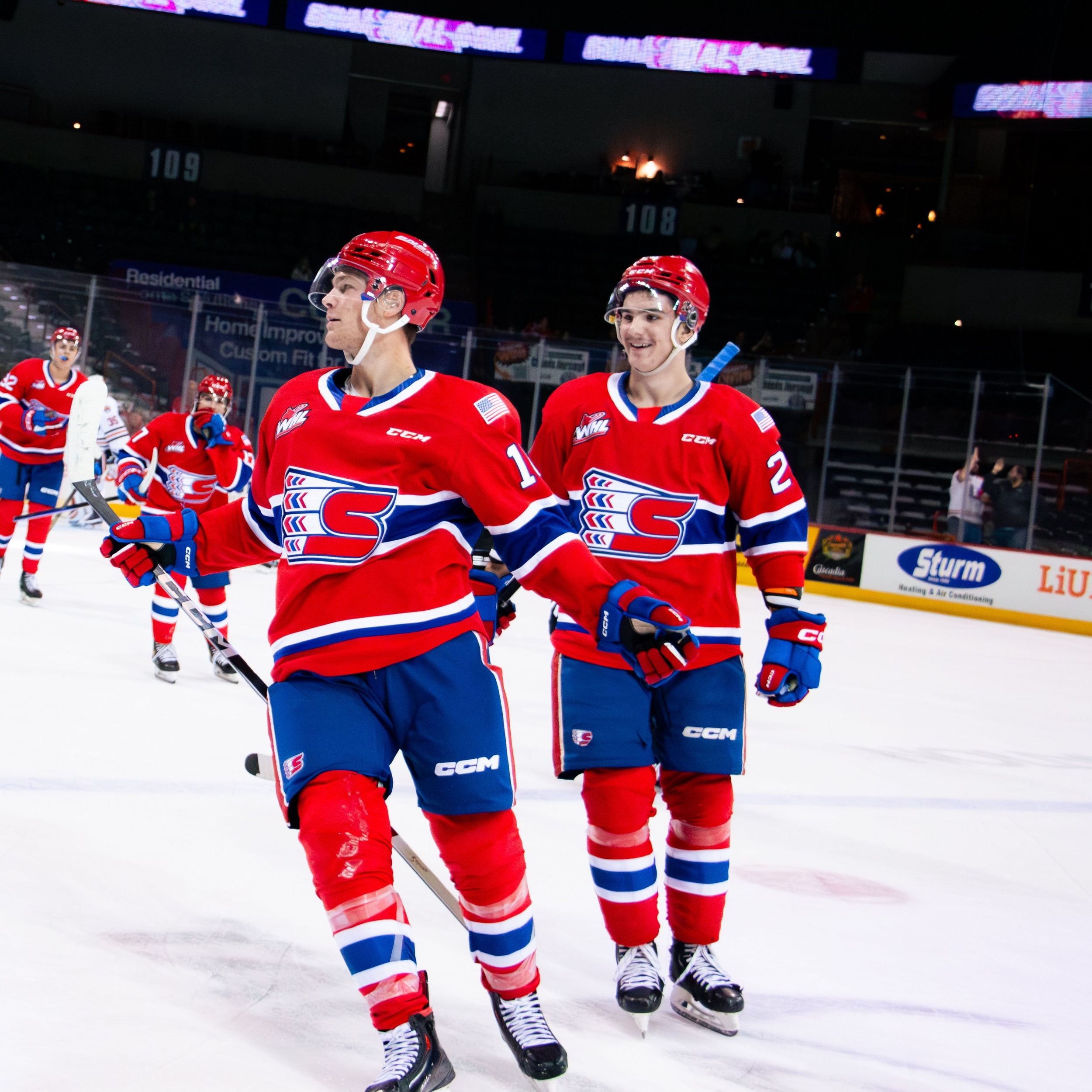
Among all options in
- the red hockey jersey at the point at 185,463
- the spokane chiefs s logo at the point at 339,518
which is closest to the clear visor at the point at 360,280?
the spokane chiefs s logo at the point at 339,518

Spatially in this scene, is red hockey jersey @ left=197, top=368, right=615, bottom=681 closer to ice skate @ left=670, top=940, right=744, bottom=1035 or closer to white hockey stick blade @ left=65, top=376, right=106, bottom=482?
ice skate @ left=670, top=940, right=744, bottom=1035

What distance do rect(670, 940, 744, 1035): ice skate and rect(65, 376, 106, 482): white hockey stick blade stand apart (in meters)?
5.93

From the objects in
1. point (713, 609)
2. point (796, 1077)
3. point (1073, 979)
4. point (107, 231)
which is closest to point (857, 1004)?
point (796, 1077)

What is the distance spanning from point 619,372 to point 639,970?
3.02 meters

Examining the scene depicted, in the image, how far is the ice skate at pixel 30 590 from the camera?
685 cm

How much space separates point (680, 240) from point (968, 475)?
888 cm

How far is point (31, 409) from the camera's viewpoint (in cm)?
711

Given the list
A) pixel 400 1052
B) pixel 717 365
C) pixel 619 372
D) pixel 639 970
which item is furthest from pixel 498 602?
pixel 619 372

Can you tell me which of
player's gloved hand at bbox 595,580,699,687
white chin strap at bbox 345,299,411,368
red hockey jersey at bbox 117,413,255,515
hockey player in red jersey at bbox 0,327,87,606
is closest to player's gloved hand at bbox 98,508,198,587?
white chin strap at bbox 345,299,411,368

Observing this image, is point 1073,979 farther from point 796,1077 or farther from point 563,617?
point 563,617

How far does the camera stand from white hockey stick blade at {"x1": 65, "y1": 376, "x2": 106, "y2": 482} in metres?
7.48

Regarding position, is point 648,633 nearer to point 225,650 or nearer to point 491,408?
point 491,408

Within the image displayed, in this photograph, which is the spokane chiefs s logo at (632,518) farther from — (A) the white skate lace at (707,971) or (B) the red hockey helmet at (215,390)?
(B) the red hockey helmet at (215,390)

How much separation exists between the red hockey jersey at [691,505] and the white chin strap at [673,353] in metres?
0.07
